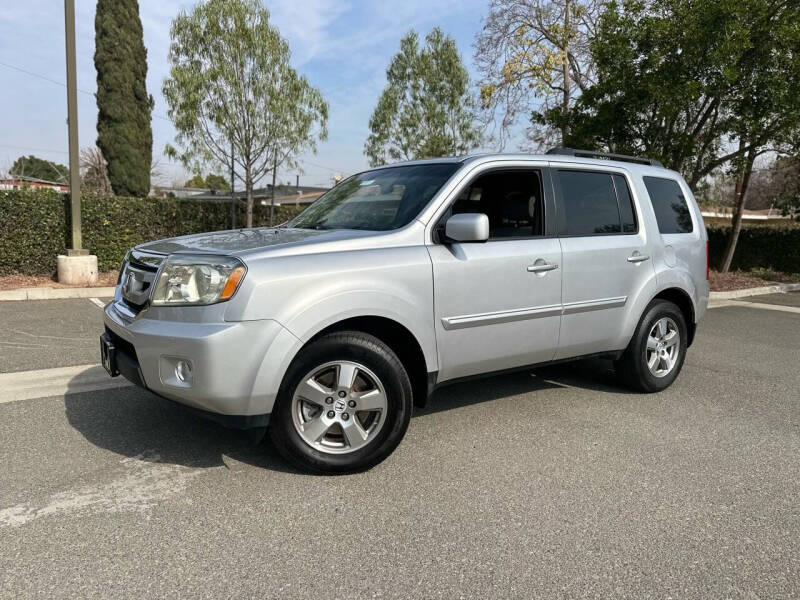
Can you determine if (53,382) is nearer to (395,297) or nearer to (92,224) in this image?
(395,297)

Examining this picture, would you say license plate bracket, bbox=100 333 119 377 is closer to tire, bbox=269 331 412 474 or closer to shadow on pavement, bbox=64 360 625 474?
shadow on pavement, bbox=64 360 625 474

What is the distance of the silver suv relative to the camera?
2.97 meters

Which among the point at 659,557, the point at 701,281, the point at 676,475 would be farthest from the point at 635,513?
the point at 701,281

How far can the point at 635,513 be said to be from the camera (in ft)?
9.50

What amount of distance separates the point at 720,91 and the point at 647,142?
1.88 metres

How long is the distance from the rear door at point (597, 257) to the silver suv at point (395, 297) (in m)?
0.01

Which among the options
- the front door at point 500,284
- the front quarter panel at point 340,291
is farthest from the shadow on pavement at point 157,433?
the front door at point 500,284

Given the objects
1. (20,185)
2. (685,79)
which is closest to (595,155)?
A: (685,79)

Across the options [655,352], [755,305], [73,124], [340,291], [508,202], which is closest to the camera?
[340,291]

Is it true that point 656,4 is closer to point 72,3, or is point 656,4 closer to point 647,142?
point 647,142

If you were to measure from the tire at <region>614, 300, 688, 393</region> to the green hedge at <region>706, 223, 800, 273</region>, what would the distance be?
13980 mm

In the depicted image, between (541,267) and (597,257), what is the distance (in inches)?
22.8

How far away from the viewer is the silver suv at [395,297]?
9.73ft

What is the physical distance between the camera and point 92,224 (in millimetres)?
11086
